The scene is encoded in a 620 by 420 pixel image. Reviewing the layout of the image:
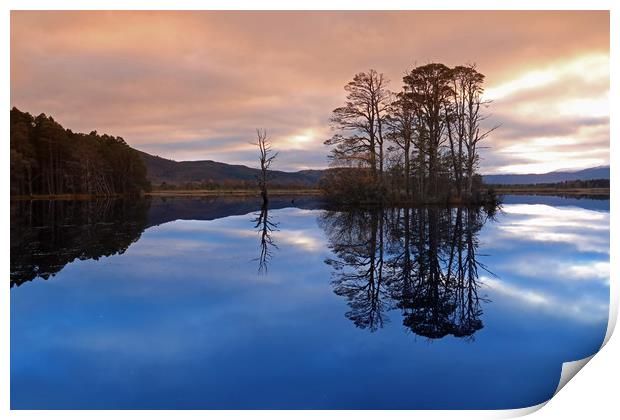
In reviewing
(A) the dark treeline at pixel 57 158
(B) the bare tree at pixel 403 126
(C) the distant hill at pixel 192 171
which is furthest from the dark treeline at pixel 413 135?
(C) the distant hill at pixel 192 171

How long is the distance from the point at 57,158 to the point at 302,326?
177 feet

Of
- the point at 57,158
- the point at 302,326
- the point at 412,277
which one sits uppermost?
the point at 57,158

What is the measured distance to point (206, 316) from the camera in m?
5.60

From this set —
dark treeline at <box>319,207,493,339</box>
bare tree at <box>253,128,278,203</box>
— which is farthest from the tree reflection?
bare tree at <box>253,128,278,203</box>

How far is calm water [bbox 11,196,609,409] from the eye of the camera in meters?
3.85

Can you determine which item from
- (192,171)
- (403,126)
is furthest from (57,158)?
(192,171)

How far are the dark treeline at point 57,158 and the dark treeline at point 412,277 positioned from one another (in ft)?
136

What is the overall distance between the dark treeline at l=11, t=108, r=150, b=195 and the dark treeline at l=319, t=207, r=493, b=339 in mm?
41324

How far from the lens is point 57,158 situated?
4997 centimetres

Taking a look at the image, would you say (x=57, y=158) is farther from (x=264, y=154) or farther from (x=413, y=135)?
(x=413, y=135)

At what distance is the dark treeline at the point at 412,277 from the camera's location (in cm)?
539

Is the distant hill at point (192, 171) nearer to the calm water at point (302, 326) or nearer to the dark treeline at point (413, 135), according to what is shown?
the dark treeline at point (413, 135)
